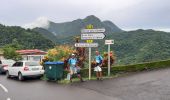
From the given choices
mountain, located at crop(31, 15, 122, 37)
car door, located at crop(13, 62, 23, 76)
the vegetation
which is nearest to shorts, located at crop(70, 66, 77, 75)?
car door, located at crop(13, 62, 23, 76)

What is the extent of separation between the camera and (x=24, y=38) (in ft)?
301

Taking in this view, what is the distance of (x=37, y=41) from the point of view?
95.0 metres

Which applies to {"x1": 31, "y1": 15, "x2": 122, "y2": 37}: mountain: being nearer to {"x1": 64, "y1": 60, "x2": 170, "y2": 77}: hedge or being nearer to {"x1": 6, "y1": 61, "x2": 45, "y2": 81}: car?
{"x1": 6, "y1": 61, "x2": 45, "y2": 81}: car

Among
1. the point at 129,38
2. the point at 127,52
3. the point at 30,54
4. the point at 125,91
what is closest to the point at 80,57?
the point at 125,91

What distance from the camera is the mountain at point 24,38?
9169cm

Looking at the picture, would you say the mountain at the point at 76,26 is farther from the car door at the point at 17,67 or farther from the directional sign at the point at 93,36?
the directional sign at the point at 93,36

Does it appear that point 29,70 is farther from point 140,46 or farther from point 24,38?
point 24,38

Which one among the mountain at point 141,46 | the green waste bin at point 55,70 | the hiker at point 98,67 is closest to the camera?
the hiker at point 98,67

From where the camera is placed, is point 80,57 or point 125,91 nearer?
point 125,91

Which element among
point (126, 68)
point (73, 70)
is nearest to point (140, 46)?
point (126, 68)

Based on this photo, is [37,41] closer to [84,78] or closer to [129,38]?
[129,38]

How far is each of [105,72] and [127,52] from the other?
183 ft

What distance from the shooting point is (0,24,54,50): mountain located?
301 ft

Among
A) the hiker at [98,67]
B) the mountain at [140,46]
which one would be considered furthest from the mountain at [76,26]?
the hiker at [98,67]
